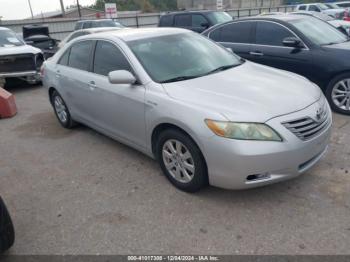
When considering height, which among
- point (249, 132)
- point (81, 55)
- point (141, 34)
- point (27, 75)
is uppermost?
point (141, 34)

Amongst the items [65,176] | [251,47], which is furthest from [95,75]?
[251,47]

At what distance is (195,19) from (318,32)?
687 centimetres

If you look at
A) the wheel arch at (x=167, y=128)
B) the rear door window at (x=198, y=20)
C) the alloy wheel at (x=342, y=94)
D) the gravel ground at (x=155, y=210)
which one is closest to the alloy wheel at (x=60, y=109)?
the gravel ground at (x=155, y=210)

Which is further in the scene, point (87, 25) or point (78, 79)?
point (87, 25)

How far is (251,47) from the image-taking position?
662cm

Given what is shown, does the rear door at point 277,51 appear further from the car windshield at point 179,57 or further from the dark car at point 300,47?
the car windshield at point 179,57

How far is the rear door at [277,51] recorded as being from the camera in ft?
19.1

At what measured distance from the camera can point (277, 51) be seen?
20.4 feet

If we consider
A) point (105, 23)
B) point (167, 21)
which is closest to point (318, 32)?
point (167, 21)

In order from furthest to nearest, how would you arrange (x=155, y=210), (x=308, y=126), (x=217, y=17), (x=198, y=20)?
(x=217, y=17), (x=198, y=20), (x=155, y=210), (x=308, y=126)

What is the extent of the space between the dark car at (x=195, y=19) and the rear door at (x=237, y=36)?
5188 millimetres

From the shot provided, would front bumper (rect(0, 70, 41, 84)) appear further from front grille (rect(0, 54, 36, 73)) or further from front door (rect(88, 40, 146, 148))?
front door (rect(88, 40, 146, 148))

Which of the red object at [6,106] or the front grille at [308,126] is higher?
the front grille at [308,126]

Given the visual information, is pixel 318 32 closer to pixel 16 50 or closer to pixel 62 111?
pixel 62 111
